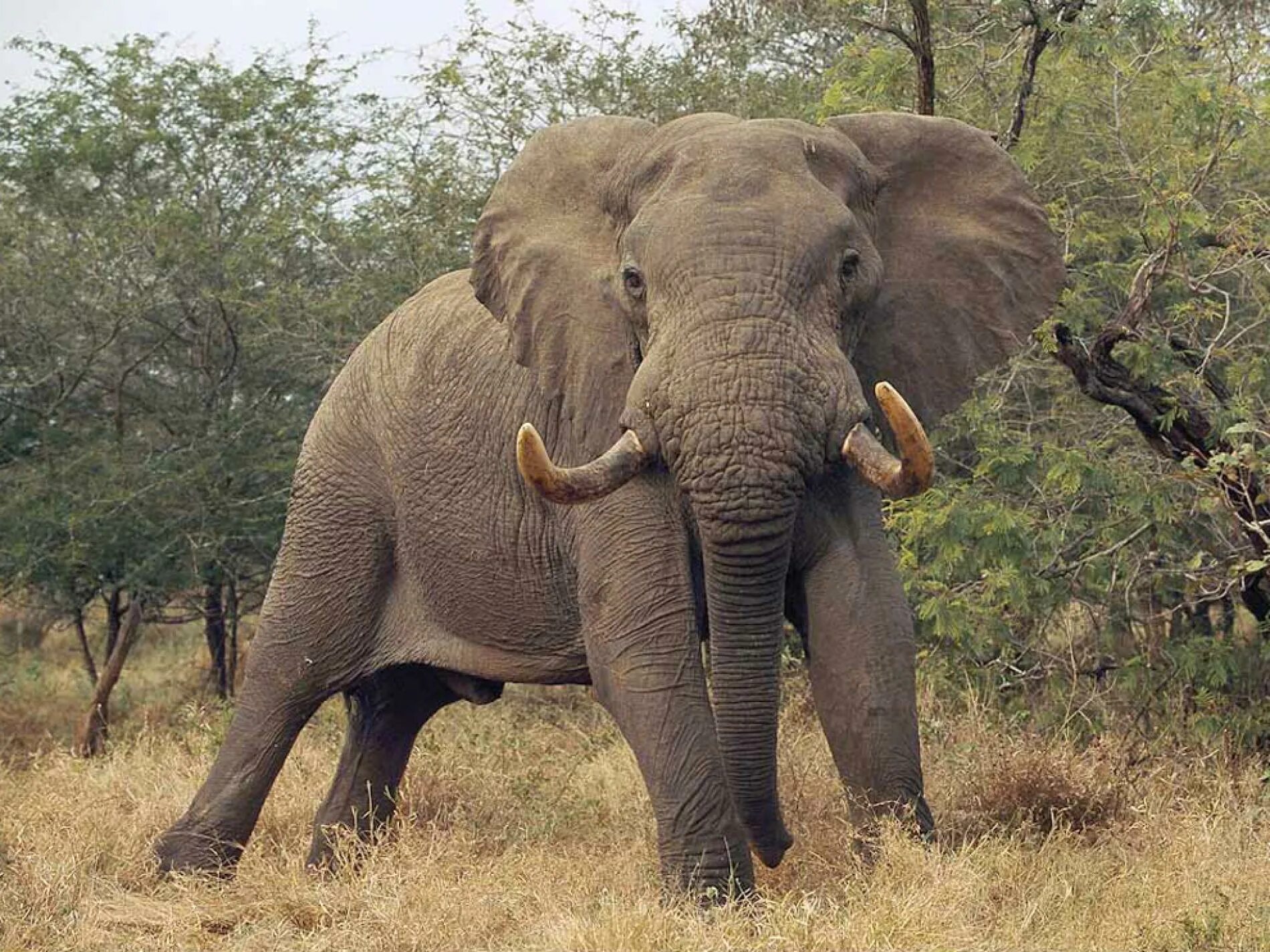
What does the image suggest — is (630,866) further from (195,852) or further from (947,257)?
(947,257)

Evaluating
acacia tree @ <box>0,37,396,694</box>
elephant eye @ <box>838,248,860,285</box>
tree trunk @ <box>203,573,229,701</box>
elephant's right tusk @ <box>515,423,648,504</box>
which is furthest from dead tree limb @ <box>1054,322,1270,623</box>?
tree trunk @ <box>203,573,229,701</box>

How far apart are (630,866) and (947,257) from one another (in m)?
2.05

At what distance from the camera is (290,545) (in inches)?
277

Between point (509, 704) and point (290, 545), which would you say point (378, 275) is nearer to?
point (509, 704)

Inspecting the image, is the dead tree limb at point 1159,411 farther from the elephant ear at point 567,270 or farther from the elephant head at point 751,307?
the elephant ear at point 567,270

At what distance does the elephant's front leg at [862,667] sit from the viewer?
557cm

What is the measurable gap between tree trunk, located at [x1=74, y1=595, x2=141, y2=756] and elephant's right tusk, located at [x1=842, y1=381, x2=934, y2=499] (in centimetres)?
785

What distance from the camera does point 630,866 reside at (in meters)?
6.32

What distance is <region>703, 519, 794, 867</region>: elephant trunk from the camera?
530 centimetres

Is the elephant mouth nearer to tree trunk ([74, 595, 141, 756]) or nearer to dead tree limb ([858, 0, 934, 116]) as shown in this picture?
dead tree limb ([858, 0, 934, 116])

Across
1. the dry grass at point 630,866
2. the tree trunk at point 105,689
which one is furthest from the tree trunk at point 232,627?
the dry grass at point 630,866

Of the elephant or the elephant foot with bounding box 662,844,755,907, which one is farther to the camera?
the elephant foot with bounding box 662,844,755,907

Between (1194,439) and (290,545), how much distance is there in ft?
10.8

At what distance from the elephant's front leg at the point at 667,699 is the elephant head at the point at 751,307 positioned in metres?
0.12
